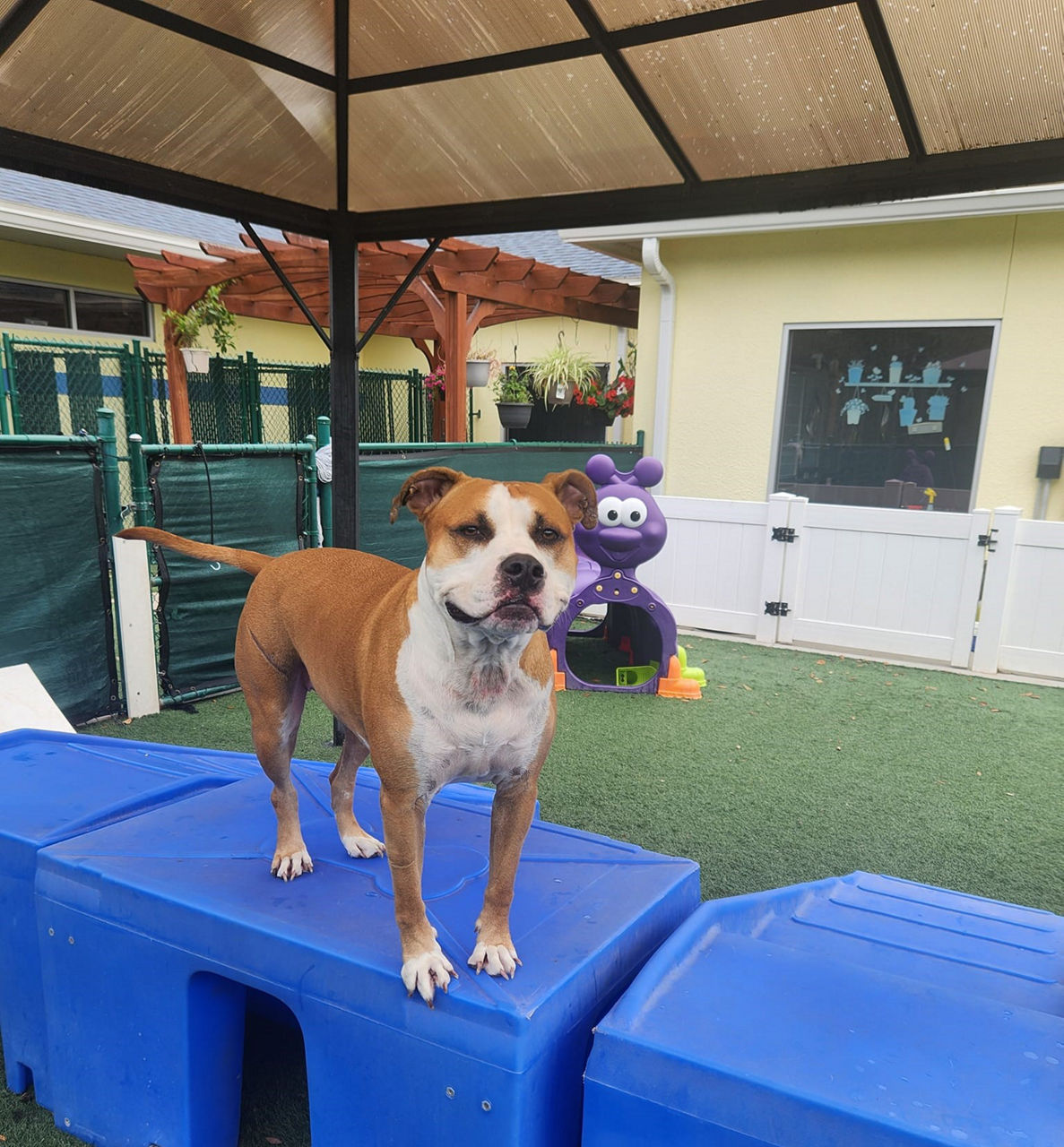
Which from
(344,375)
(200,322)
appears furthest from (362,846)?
(200,322)

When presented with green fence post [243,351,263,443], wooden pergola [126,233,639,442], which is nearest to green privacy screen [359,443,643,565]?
wooden pergola [126,233,639,442]

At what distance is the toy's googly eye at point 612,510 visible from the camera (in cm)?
557

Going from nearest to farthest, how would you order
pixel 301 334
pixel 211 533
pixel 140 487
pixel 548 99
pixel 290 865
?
1. pixel 290 865
2. pixel 548 99
3. pixel 140 487
4. pixel 211 533
5. pixel 301 334

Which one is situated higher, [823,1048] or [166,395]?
[166,395]

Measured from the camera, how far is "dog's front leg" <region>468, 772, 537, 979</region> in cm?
167

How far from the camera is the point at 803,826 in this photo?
3.80 m

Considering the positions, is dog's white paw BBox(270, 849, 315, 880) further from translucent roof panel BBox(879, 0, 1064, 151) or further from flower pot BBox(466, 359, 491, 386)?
flower pot BBox(466, 359, 491, 386)

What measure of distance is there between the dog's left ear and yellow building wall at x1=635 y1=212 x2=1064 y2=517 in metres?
6.95

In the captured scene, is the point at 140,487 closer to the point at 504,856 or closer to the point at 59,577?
the point at 59,577

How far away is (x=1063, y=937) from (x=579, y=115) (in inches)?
123

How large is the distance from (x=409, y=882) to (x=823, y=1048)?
2.65 ft

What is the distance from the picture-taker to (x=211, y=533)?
5.29m

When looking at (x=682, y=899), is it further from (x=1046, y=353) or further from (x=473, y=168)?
(x=1046, y=353)

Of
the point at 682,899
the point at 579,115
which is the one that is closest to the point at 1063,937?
the point at 682,899
